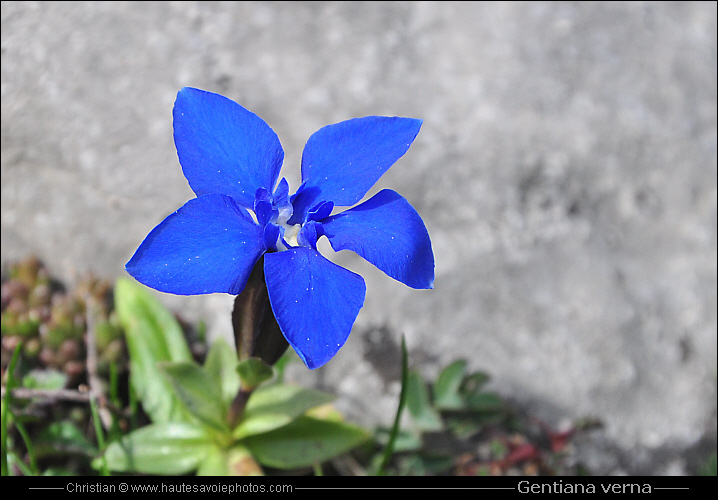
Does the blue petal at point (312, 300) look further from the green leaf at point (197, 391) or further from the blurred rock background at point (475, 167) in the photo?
the blurred rock background at point (475, 167)

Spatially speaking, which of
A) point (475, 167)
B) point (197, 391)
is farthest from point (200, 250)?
point (475, 167)

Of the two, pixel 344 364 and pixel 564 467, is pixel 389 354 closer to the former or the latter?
pixel 344 364

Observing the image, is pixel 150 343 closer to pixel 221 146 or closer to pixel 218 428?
pixel 218 428

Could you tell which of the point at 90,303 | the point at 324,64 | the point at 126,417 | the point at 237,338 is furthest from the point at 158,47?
the point at 237,338

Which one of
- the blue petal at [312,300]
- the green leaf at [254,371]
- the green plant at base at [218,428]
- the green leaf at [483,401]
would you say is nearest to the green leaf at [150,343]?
the green plant at base at [218,428]

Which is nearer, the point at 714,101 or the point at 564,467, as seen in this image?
the point at 564,467

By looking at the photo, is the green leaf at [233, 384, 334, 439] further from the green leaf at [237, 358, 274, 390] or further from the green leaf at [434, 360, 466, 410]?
the green leaf at [434, 360, 466, 410]
